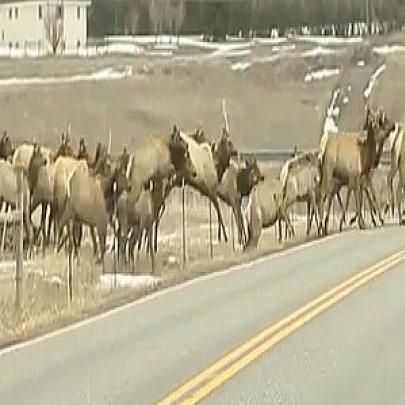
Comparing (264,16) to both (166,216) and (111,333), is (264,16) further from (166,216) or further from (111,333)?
(111,333)

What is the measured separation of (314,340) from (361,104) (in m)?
70.0

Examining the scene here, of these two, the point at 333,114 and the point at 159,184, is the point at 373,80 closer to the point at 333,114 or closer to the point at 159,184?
the point at 333,114

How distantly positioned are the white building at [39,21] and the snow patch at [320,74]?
4005cm

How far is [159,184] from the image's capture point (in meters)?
29.0

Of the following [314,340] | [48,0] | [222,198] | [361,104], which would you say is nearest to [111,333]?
[314,340]

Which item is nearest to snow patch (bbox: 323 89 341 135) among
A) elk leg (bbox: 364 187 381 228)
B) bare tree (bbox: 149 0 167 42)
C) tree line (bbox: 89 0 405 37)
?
elk leg (bbox: 364 187 381 228)

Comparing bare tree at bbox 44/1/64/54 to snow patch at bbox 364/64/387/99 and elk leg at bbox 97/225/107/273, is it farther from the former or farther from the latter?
elk leg at bbox 97/225/107/273

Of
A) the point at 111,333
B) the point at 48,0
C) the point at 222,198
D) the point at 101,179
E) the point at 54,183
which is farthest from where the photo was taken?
the point at 48,0

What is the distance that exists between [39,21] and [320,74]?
48186 millimetres

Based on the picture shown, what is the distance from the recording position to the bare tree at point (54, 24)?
419 ft

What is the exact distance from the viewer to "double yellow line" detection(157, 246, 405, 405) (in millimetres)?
13031

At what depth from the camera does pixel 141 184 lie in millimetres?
28109

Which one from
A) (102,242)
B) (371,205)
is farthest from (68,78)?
(102,242)

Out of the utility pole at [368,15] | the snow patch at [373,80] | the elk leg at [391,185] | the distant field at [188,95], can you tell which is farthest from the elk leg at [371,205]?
the utility pole at [368,15]
